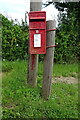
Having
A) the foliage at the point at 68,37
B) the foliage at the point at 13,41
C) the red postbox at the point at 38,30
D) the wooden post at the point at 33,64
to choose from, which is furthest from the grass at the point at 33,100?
the foliage at the point at 68,37

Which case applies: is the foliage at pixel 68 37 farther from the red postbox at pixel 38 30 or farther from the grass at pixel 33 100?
the red postbox at pixel 38 30

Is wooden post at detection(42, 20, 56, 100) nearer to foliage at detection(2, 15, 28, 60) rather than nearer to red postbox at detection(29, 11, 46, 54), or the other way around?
red postbox at detection(29, 11, 46, 54)

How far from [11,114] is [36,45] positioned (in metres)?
1.11

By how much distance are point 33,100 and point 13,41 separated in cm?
285

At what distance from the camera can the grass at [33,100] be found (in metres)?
2.84

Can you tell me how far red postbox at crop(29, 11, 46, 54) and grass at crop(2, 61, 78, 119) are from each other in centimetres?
75

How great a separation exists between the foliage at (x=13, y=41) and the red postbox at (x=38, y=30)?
2.51 meters

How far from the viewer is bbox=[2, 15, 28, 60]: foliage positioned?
5.68 meters

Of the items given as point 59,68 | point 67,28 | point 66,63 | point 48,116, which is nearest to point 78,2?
point 67,28

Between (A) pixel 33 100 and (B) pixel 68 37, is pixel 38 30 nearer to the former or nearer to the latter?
(A) pixel 33 100

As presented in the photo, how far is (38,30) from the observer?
3191 millimetres

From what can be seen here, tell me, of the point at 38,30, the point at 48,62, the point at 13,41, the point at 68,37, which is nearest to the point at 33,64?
the point at 48,62

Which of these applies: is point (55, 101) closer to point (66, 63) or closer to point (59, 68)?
point (59, 68)

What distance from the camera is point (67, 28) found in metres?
6.36
